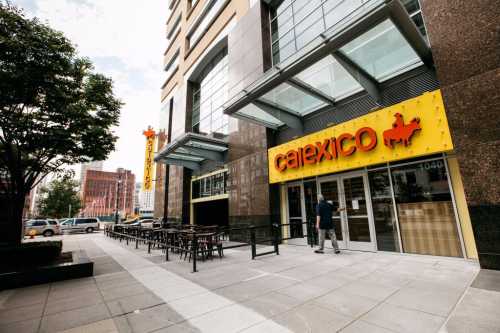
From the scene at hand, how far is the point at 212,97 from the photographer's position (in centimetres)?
1806

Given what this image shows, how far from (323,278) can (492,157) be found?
460 cm

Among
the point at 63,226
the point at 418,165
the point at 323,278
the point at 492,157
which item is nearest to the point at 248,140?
the point at 418,165

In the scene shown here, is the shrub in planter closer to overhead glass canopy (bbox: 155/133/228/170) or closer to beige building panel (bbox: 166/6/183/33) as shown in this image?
overhead glass canopy (bbox: 155/133/228/170)

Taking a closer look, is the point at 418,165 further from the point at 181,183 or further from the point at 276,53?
the point at 181,183

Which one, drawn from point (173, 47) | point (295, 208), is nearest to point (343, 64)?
point (295, 208)

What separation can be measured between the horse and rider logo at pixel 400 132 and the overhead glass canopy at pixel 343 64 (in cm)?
154

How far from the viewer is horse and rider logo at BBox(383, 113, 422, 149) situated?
6582 millimetres

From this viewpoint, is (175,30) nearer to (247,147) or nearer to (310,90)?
(247,147)

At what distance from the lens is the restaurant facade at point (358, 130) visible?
226 inches

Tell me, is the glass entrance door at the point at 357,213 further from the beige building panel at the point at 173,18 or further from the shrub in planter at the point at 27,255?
the beige building panel at the point at 173,18

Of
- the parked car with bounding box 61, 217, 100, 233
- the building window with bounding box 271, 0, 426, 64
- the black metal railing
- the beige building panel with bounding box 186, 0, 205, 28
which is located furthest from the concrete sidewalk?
the parked car with bounding box 61, 217, 100, 233

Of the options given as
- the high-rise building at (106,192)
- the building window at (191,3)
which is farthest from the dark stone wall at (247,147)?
the high-rise building at (106,192)

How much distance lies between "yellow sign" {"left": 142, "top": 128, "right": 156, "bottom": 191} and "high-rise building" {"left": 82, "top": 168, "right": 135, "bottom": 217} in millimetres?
101523

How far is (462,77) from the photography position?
562 cm
